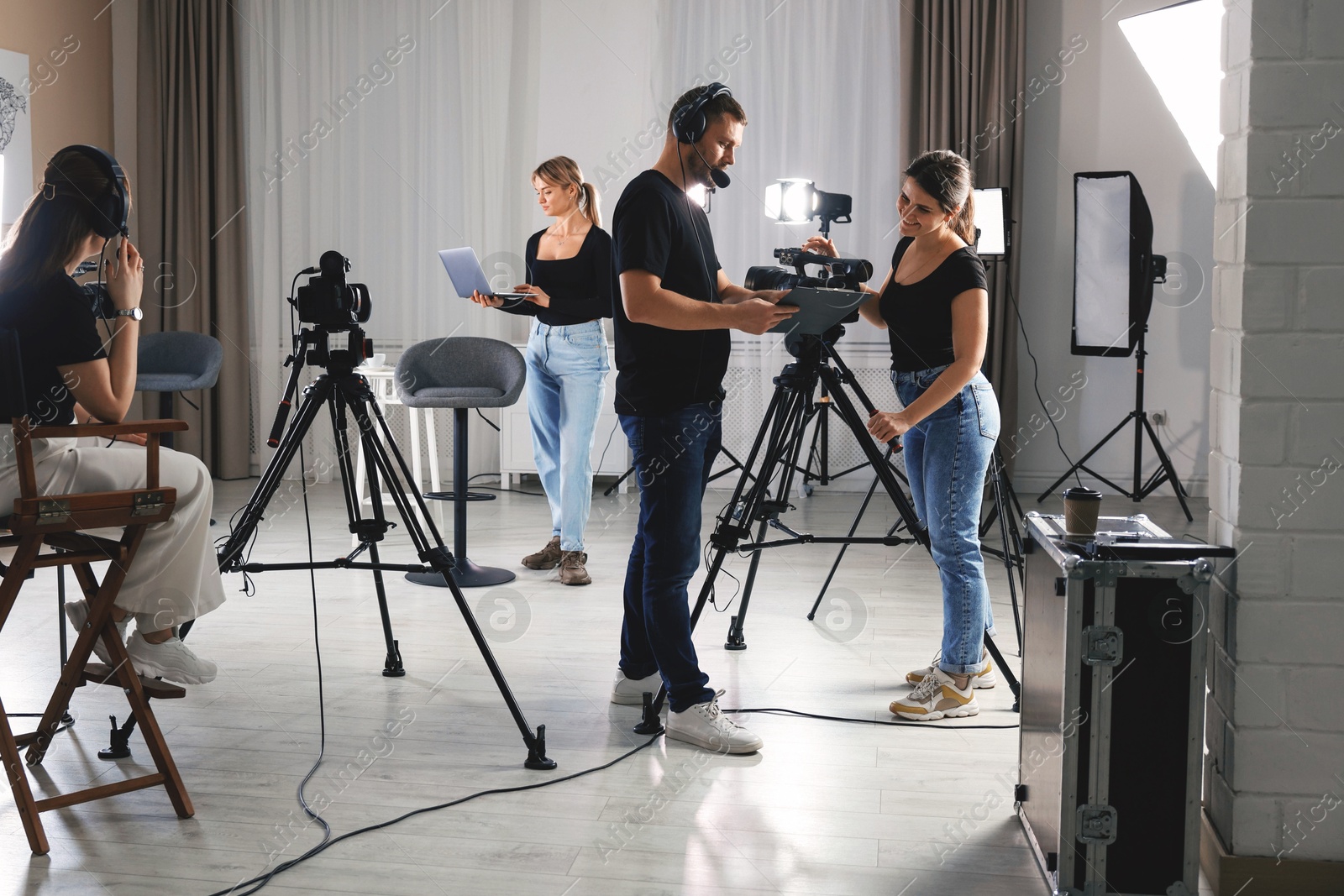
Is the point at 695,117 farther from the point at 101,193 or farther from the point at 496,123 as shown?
the point at 496,123

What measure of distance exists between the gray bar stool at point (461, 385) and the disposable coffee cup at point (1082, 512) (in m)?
2.26

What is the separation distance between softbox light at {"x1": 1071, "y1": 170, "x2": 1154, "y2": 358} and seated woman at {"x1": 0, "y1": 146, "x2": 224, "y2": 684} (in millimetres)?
4085

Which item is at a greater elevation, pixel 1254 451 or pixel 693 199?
pixel 693 199

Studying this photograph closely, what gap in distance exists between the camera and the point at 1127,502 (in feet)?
17.2

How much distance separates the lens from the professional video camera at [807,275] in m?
2.33

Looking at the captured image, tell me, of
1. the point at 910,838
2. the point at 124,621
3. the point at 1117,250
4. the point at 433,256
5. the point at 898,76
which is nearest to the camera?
the point at 910,838

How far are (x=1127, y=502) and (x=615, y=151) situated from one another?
3.02 meters

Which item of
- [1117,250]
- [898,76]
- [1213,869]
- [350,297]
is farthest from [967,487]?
[898,76]

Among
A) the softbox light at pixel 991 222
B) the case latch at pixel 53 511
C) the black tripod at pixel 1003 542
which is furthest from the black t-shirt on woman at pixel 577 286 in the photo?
the case latch at pixel 53 511

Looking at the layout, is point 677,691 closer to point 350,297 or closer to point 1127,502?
point 350,297

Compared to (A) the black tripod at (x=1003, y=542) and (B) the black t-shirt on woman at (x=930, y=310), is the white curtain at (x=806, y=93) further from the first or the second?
(B) the black t-shirt on woman at (x=930, y=310)

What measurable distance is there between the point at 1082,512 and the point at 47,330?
5.84 feet

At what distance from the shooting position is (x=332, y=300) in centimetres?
235

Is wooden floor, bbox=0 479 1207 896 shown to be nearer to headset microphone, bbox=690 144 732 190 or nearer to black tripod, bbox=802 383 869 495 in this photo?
headset microphone, bbox=690 144 732 190
